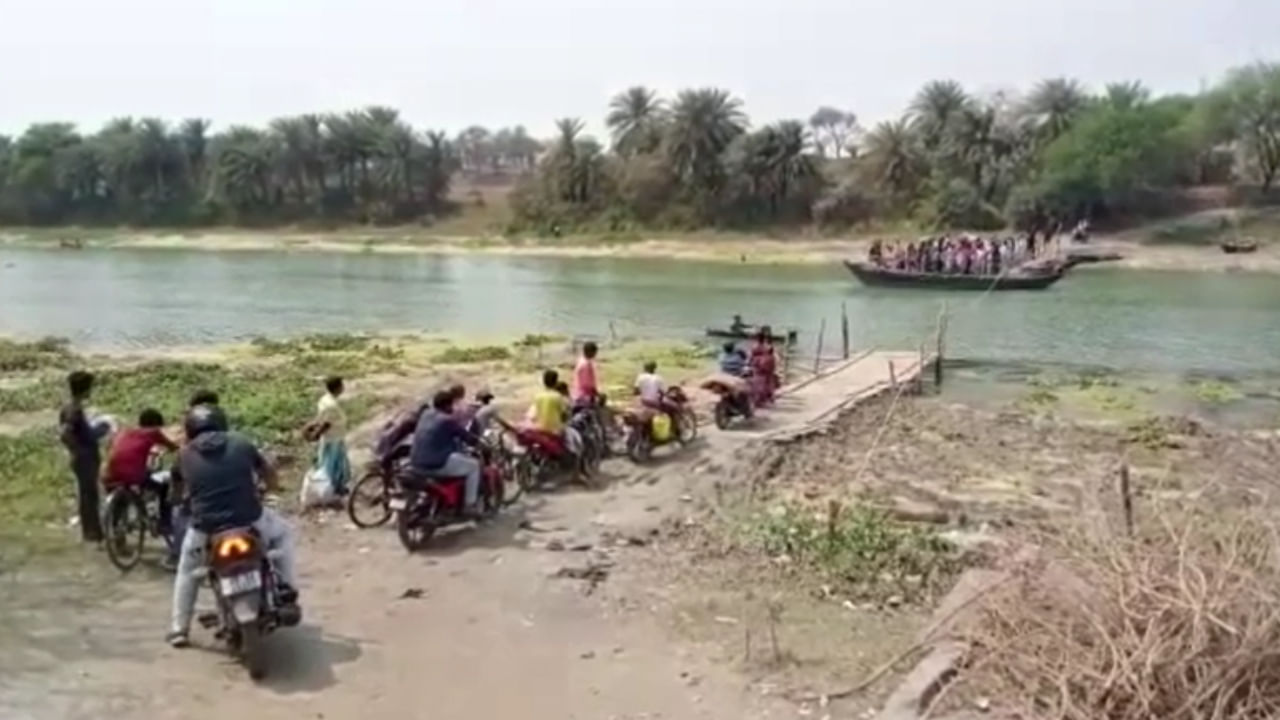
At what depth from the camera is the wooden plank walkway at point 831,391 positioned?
1958cm

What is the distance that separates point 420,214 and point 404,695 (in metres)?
90.0

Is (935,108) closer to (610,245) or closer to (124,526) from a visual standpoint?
(610,245)

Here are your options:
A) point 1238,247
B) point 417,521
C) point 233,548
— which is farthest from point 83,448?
point 1238,247

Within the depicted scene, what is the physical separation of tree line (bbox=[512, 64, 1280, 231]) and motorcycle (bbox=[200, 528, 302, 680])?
2788 inches

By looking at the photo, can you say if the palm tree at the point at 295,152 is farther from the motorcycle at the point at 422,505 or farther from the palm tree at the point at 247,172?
the motorcycle at the point at 422,505

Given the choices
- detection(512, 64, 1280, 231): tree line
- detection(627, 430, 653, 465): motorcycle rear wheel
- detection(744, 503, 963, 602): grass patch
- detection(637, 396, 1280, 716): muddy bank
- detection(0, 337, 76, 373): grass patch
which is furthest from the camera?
detection(512, 64, 1280, 231): tree line

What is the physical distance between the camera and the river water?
37375 mm

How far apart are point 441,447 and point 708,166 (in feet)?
252

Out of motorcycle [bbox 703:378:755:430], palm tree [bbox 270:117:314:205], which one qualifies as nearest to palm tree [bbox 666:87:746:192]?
palm tree [bbox 270:117:314:205]

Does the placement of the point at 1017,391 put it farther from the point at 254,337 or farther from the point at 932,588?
the point at 254,337

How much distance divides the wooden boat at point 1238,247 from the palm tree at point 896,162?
2049 cm

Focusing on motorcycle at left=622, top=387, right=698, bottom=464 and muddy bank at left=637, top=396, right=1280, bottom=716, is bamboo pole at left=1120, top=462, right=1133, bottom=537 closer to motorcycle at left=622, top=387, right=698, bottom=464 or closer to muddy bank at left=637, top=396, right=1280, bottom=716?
muddy bank at left=637, top=396, right=1280, bottom=716

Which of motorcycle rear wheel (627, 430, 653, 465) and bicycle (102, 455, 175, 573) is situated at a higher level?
bicycle (102, 455, 175, 573)

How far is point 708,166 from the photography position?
87.7 metres
